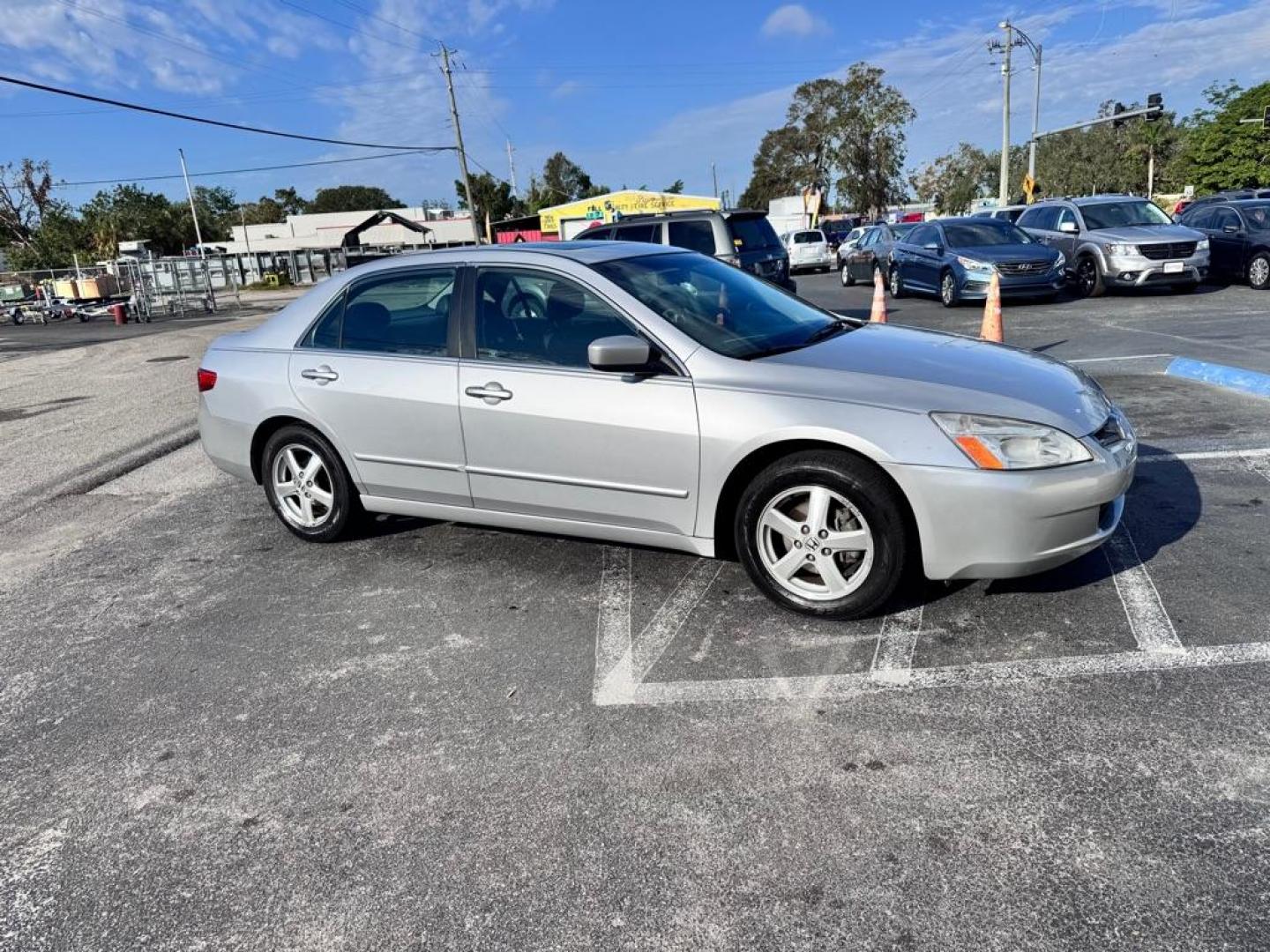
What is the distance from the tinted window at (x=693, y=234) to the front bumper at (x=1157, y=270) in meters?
7.58

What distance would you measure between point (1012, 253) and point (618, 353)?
13379mm

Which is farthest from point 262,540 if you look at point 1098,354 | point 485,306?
point 1098,354

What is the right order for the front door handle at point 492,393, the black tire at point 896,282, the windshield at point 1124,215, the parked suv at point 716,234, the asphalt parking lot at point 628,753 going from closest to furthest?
1. the asphalt parking lot at point 628,753
2. the front door handle at point 492,393
3. the parked suv at point 716,234
4. the windshield at point 1124,215
5. the black tire at point 896,282

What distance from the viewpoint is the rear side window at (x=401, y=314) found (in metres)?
4.54

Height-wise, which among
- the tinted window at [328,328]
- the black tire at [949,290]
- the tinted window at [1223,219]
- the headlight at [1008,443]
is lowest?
the black tire at [949,290]

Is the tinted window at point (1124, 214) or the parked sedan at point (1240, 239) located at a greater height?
the tinted window at point (1124, 214)

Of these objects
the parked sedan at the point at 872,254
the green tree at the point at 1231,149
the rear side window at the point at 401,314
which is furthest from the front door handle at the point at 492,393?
the green tree at the point at 1231,149

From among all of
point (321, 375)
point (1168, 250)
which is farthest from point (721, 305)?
point (1168, 250)

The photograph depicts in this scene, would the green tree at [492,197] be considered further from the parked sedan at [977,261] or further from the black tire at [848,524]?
the black tire at [848,524]

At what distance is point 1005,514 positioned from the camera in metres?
3.35

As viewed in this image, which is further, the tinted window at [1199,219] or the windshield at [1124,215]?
the tinted window at [1199,219]

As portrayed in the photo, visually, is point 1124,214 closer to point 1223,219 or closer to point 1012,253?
point 1223,219

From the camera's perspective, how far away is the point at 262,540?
17.6 feet

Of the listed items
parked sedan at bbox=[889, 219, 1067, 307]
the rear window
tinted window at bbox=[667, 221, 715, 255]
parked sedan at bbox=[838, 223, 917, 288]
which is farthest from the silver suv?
tinted window at bbox=[667, 221, 715, 255]
